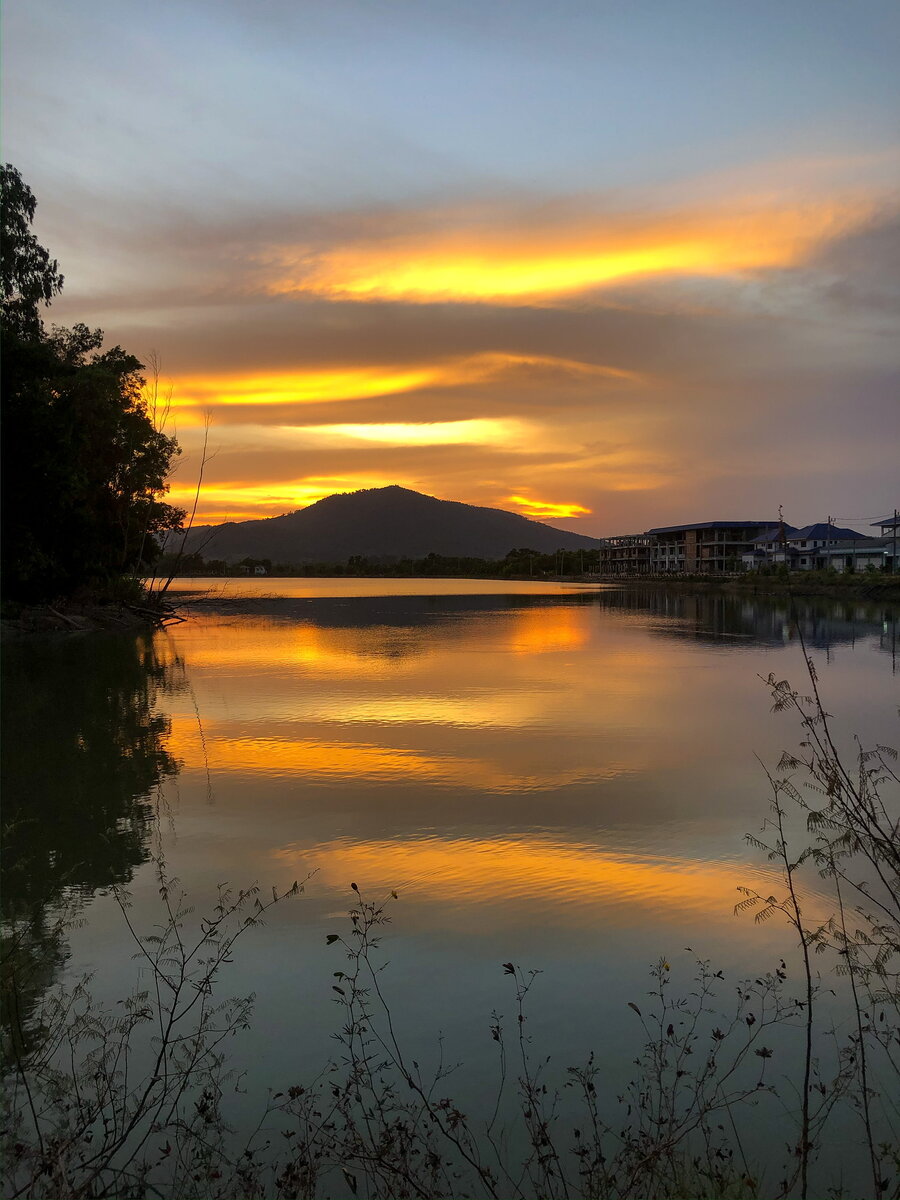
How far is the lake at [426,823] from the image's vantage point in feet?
20.9

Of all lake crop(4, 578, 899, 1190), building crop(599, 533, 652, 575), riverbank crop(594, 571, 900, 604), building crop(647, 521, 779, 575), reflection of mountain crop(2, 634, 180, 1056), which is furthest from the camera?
building crop(599, 533, 652, 575)

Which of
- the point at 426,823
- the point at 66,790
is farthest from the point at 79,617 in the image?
the point at 426,823

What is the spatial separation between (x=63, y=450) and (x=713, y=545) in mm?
129305

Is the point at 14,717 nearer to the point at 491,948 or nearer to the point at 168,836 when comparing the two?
the point at 168,836

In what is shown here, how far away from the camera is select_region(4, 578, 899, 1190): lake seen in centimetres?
636

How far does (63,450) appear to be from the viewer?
1605 centimetres

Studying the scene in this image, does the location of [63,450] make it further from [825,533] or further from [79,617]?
[825,533]

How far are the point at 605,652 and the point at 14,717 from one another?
1978 cm

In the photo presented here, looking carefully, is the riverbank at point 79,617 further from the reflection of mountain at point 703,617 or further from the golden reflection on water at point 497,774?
the golden reflection on water at point 497,774

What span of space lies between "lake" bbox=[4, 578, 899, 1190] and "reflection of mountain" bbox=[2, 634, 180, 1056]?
54 mm

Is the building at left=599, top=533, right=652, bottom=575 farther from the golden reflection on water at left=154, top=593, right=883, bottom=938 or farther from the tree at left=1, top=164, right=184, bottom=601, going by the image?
the golden reflection on water at left=154, top=593, right=883, bottom=938

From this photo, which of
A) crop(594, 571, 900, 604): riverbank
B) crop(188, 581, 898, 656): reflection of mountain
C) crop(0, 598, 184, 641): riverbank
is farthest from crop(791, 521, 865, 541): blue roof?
crop(0, 598, 184, 641): riverbank

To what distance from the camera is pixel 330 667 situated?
26797 mm

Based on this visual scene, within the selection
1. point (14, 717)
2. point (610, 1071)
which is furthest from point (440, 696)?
point (610, 1071)
